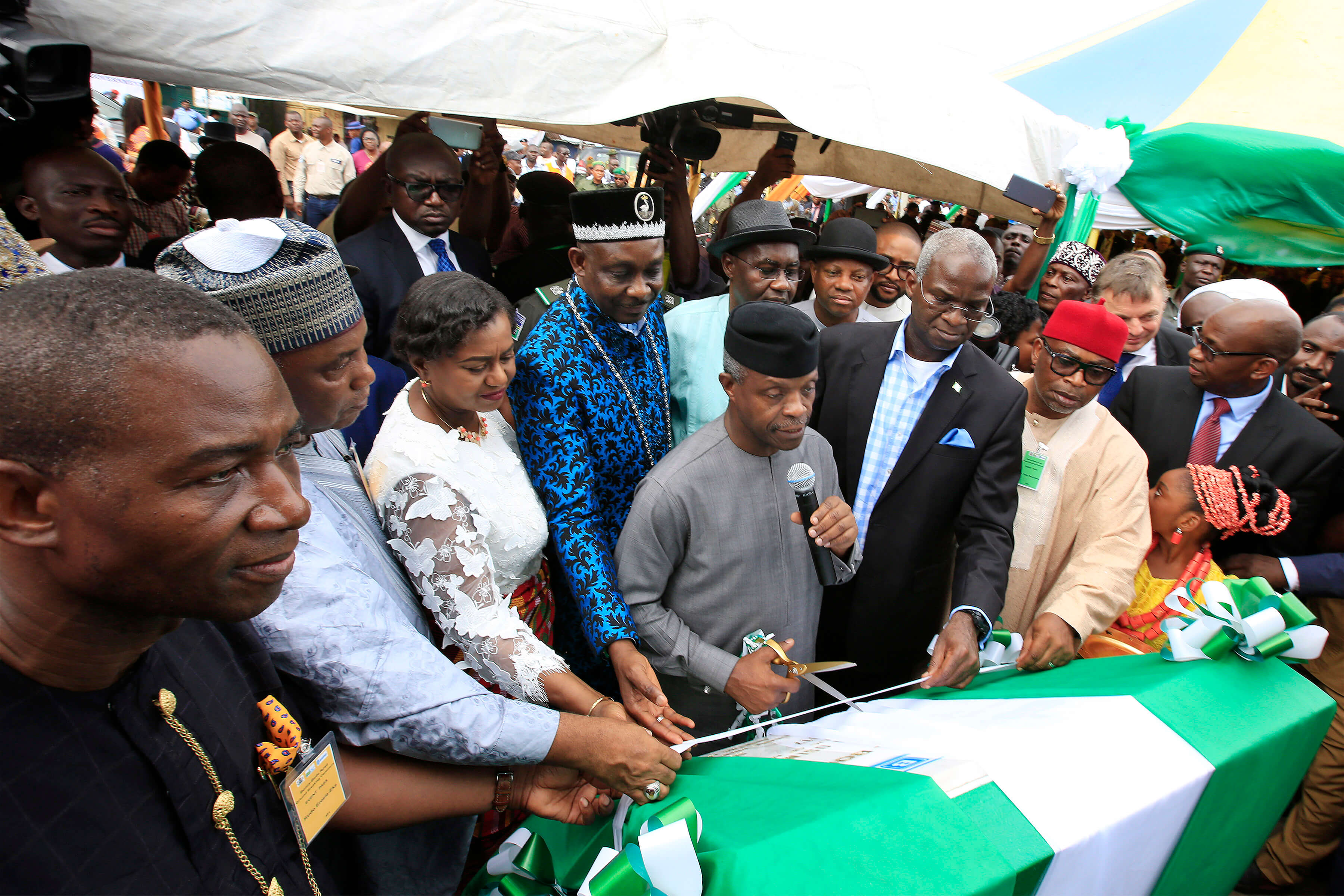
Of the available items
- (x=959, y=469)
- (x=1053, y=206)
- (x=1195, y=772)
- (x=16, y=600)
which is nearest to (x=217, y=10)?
(x=16, y=600)

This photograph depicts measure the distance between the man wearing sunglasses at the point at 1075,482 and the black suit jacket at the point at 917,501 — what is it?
0.60 ft

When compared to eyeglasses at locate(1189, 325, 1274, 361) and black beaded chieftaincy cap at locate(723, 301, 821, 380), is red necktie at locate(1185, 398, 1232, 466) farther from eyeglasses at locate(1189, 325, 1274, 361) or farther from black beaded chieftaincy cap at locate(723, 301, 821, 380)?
black beaded chieftaincy cap at locate(723, 301, 821, 380)

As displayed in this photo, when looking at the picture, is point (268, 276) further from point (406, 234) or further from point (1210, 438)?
point (1210, 438)

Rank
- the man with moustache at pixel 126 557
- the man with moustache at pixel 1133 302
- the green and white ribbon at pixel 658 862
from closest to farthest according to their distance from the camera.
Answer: the man with moustache at pixel 126 557 < the green and white ribbon at pixel 658 862 < the man with moustache at pixel 1133 302

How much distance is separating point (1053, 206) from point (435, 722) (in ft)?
13.8

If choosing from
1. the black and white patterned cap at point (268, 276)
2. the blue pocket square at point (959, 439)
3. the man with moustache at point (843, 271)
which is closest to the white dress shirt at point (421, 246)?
the man with moustache at point (843, 271)

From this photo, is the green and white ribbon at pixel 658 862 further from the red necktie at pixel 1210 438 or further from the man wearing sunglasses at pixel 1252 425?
the red necktie at pixel 1210 438

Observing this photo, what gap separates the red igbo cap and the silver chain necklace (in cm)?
143

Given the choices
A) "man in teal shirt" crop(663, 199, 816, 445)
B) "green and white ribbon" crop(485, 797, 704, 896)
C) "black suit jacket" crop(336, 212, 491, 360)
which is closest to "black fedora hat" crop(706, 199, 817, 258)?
"man in teal shirt" crop(663, 199, 816, 445)

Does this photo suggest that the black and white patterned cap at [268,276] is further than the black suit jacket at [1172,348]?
No

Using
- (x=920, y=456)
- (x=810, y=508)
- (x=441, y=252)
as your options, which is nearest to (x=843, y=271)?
(x=920, y=456)

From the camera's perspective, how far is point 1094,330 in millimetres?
2518

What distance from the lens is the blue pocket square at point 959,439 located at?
248 centimetres

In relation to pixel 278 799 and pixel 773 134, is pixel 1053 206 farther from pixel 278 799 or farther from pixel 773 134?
pixel 278 799
